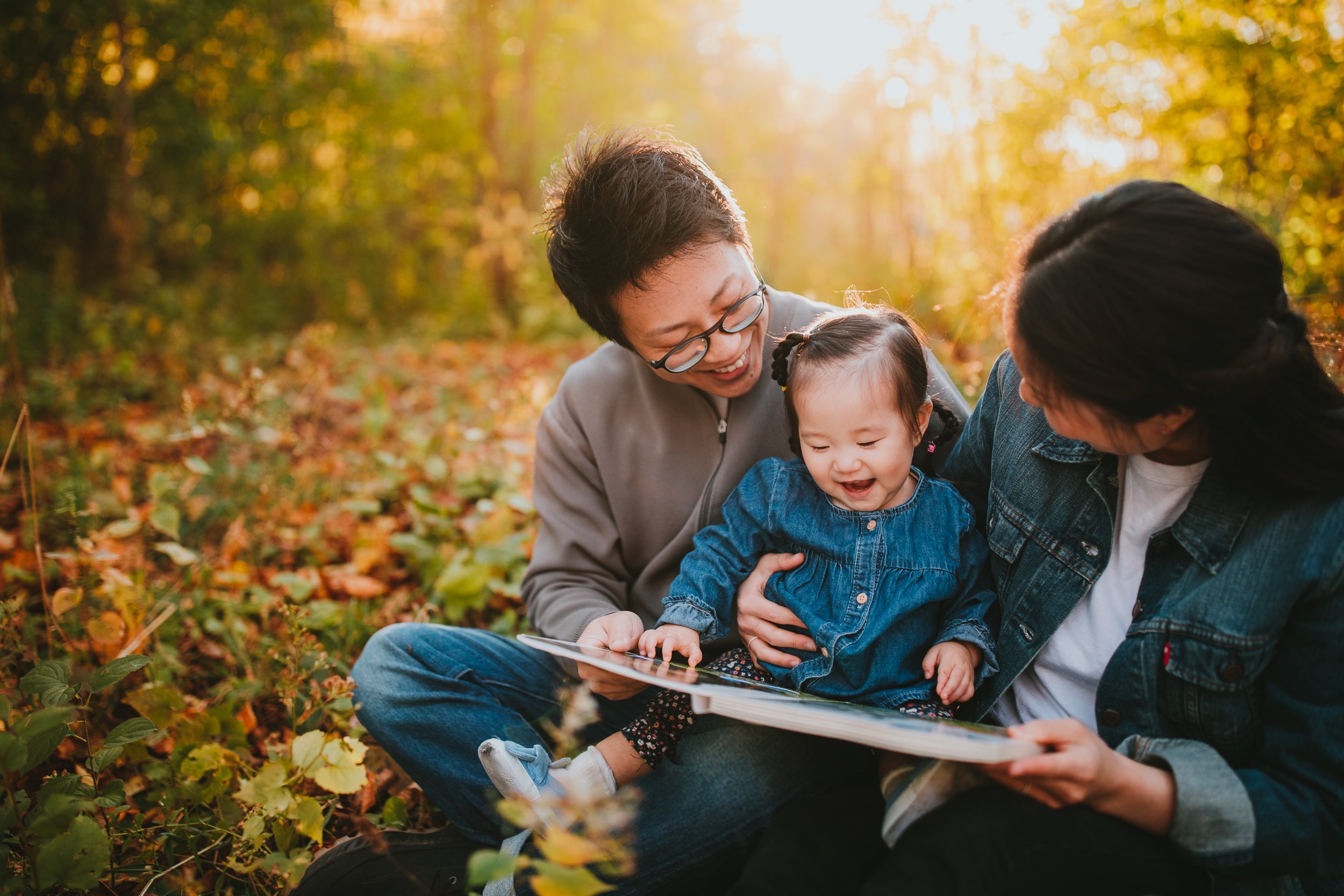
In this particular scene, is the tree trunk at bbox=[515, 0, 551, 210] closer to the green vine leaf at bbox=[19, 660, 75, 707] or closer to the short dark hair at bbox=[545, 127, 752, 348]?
the short dark hair at bbox=[545, 127, 752, 348]

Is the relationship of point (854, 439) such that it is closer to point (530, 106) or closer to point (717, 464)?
point (717, 464)

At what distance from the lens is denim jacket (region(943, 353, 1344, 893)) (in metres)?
1.28

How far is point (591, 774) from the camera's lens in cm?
178

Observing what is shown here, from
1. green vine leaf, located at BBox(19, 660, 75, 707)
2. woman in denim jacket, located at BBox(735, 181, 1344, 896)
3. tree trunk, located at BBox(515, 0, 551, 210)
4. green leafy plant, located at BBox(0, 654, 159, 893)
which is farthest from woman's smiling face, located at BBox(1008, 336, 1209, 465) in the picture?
tree trunk, located at BBox(515, 0, 551, 210)

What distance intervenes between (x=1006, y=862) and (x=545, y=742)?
118 cm

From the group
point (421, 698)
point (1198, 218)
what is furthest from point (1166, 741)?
point (421, 698)

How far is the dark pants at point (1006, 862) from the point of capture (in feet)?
4.13

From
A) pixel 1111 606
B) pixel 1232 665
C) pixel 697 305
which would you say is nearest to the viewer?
pixel 1232 665

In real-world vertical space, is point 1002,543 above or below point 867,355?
below

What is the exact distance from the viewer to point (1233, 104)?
15.5ft

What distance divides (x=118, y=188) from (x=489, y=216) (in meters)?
3.34

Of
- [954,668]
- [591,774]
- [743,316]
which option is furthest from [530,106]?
[954,668]

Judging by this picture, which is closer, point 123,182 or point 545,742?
point 545,742

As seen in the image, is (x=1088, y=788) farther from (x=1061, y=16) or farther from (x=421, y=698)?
(x=1061, y=16)
